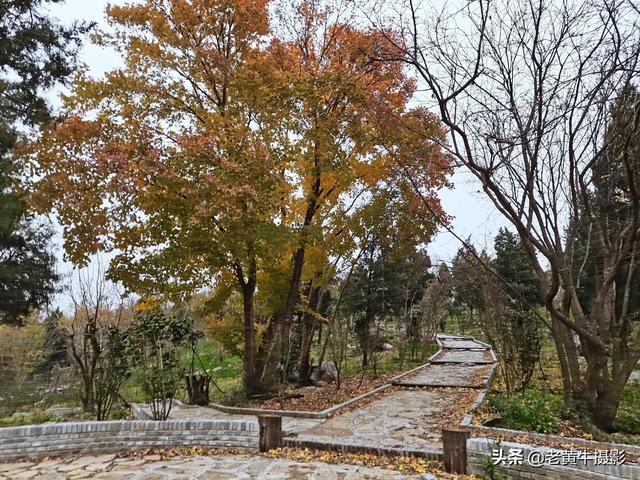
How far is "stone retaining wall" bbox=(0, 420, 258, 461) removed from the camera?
5871 mm

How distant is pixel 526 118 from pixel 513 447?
4.91 metres

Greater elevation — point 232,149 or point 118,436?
point 232,149

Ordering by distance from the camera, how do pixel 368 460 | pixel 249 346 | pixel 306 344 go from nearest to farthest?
pixel 368 460 → pixel 249 346 → pixel 306 344

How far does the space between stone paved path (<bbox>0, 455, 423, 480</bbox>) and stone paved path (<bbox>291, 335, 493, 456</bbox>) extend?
0.68 m

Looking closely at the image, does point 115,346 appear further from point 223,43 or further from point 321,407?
point 223,43

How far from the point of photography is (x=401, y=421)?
7.05 meters

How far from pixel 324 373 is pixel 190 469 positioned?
7356mm

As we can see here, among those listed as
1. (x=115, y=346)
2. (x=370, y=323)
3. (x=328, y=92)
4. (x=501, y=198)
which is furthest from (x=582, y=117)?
(x=370, y=323)

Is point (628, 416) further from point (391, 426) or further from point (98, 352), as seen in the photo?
point (98, 352)

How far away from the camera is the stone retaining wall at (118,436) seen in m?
5.87

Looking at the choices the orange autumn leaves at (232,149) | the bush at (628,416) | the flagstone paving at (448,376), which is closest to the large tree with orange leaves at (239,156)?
the orange autumn leaves at (232,149)

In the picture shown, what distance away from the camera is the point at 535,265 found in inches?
273

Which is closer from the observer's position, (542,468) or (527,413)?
(542,468)

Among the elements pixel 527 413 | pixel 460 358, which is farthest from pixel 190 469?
pixel 460 358
